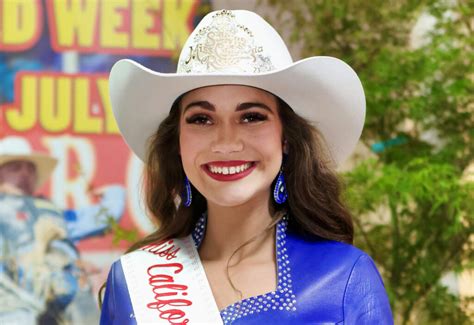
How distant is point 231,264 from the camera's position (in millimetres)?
2145

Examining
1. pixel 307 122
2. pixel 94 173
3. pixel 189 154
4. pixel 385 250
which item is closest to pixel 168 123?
pixel 189 154

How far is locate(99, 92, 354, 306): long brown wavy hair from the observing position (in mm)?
2162

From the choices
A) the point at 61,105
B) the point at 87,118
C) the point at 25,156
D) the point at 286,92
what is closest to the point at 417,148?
the point at 87,118

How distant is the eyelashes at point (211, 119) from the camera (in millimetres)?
2067

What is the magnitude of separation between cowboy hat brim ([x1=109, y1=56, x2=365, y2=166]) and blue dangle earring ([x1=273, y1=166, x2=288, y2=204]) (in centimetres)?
15

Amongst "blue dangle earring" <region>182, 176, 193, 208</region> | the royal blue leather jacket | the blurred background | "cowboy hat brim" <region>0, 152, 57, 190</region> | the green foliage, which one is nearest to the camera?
the royal blue leather jacket

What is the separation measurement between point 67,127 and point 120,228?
53 centimetres

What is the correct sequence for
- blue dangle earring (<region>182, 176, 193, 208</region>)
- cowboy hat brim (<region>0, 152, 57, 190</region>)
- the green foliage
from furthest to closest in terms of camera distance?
cowboy hat brim (<region>0, 152, 57, 190</region>)
the green foliage
blue dangle earring (<region>182, 176, 193, 208</region>)

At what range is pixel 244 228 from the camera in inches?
85.0

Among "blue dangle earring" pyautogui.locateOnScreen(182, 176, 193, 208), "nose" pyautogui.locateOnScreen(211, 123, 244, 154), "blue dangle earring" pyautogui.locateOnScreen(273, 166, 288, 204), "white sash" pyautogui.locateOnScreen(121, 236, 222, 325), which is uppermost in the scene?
"nose" pyautogui.locateOnScreen(211, 123, 244, 154)

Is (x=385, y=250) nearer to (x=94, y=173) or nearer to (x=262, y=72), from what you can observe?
(x=94, y=173)

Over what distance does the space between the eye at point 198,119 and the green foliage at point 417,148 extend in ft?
4.31

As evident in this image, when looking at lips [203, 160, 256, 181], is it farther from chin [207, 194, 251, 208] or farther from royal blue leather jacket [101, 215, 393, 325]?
royal blue leather jacket [101, 215, 393, 325]

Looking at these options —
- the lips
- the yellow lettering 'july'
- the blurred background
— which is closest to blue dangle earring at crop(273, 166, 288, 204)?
the lips
